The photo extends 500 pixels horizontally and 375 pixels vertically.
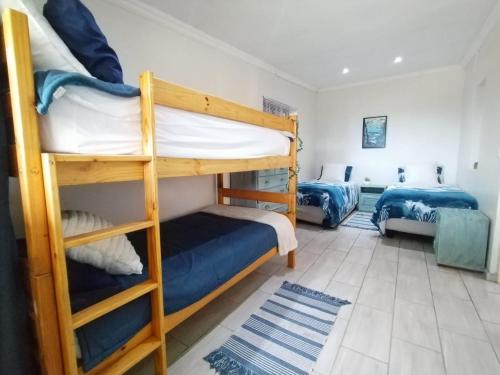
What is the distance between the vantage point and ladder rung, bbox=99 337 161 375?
0.91 metres

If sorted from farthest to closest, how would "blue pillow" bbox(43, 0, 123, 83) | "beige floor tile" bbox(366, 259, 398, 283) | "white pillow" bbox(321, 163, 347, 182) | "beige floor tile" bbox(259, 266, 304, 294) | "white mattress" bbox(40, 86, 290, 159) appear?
"white pillow" bbox(321, 163, 347, 182) → "beige floor tile" bbox(366, 259, 398, 283) → "beige floor tile" bbox(259, 266, 304, 294) → "blue pillow" bbox(43, 0, 123, 83) → "white mattress" bbox(40, 86, 290, 159)

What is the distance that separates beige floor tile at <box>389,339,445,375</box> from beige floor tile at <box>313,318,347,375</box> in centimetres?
27

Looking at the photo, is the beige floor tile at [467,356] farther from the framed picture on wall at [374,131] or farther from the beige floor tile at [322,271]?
the framed picture on wall at [374,131]

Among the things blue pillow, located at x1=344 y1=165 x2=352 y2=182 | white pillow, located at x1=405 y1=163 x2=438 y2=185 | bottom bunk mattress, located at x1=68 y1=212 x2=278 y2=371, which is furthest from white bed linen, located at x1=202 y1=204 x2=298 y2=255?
blue pillow, located at x1=344 y1=165 x2=352 y2=182

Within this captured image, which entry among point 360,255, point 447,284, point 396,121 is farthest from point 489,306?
point 396,121

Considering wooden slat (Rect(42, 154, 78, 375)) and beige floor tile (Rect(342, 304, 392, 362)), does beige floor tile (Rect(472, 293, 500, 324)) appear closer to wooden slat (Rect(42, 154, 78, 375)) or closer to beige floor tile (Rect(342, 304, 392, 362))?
beige floor tile (Rect(342, 304, 392, 362))

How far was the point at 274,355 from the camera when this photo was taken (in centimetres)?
133

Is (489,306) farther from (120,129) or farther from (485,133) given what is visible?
(120,129)

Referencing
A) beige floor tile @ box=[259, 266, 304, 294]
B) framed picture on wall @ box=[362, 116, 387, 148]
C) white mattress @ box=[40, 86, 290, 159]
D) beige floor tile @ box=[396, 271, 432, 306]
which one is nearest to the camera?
white mattress @ box=[40, 86, 290, 159]

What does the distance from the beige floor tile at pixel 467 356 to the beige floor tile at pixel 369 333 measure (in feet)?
0.93

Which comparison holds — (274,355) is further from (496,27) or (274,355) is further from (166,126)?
(496,27)

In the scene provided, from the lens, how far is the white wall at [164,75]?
185 cm

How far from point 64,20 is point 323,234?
324 centimetres

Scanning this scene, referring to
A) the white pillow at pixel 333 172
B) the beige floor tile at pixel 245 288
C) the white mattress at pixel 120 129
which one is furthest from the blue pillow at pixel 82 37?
the white pillow at pixel 333 172
